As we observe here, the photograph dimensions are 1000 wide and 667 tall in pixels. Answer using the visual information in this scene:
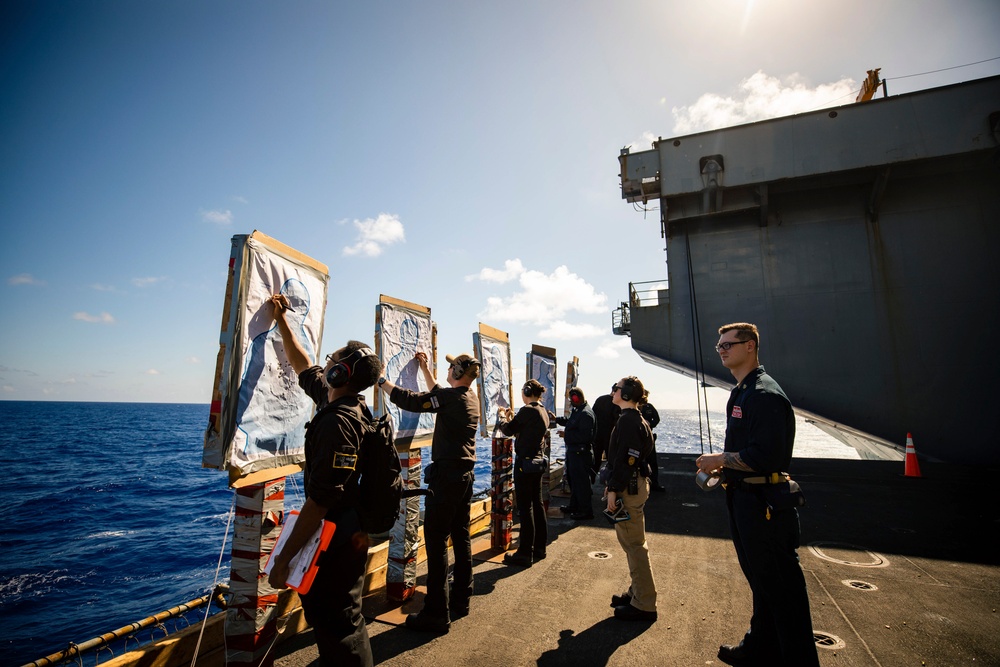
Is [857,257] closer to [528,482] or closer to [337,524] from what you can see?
[528,482]

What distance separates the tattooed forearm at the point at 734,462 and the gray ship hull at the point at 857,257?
12119mm

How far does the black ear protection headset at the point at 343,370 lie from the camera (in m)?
2.50

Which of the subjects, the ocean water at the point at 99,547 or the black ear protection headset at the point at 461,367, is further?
the ocean water at the point at 99,547

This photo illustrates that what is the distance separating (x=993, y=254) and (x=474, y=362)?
16240 mm

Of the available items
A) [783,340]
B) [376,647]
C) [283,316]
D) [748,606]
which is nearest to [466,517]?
[376,647]

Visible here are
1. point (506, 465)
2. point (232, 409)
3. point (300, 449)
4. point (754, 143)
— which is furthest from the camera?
point (754, 143)

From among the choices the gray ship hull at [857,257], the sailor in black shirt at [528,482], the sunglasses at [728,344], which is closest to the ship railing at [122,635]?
the sailor in black shirt at [528,482]

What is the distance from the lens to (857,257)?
1302 centimetres

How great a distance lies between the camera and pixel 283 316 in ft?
10.6

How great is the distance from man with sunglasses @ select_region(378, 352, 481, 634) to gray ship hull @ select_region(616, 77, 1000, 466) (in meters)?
12.1

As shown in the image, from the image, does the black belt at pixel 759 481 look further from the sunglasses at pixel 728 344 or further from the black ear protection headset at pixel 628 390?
the black ear protection headset at pixel 628 390

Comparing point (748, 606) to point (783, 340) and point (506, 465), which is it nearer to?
point (506, 465)

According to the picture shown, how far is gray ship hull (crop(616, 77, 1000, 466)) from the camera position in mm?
11727

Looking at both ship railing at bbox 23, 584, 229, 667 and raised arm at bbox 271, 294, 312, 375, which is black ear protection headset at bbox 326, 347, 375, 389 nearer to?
raised arm at bbox 271, 294, 312, 375
